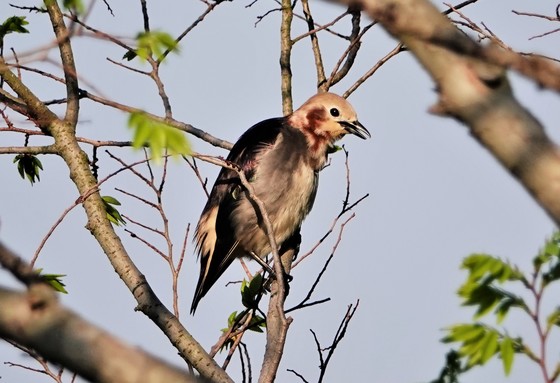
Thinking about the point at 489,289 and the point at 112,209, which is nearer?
the point at 489,289

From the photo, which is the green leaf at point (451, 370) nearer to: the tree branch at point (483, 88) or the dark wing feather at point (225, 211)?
the tree branch at point (483, 88)

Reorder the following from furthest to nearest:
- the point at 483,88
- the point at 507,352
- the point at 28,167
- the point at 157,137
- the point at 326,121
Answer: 1. the point at 326,121
2. the point at 28,167
3. the point at 157,137
4. the point at 507,352
5. the point at 483,88

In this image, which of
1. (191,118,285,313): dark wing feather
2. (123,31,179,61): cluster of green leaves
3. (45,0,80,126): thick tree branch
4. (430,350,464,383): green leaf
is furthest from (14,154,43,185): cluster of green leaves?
(430,350,464,383): green leaf

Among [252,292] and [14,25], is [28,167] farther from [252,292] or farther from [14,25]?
[252,292]

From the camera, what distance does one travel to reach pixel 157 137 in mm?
2779

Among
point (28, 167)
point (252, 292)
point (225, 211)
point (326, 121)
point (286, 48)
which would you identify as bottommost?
point (252, 292)

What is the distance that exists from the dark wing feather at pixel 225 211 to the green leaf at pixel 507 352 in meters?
5.86

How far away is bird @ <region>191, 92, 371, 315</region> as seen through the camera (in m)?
8.43

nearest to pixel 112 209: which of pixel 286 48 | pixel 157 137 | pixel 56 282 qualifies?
pixel 56 282

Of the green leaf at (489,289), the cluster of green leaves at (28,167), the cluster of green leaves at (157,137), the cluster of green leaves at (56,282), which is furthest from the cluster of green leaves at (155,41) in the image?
the cluster of green leaves at (28,167)

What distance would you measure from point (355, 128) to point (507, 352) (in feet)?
21.3

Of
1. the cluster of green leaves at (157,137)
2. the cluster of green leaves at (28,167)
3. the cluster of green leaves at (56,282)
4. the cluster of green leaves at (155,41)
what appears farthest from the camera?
the cluster of green leaves at (28,167)

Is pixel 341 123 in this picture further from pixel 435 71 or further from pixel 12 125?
pixel 435 71

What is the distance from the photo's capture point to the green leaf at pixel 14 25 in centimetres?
655
